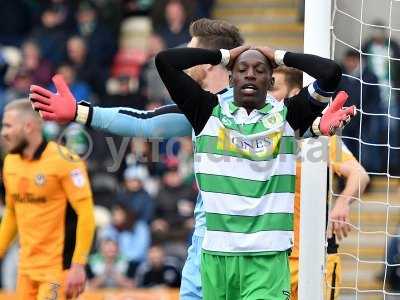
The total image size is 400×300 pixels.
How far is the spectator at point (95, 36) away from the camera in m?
12.4

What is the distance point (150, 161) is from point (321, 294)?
19.0ft

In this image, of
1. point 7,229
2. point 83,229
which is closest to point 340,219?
point 83,229

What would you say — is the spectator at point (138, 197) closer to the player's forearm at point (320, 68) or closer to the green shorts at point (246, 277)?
the green shorts at point (246, 277)

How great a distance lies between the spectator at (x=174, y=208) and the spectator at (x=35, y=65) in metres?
2.15

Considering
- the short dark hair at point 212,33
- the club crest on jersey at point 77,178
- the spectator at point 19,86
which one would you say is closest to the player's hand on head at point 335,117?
the short dark hair at point 212,33

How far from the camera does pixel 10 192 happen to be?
23.8 ft

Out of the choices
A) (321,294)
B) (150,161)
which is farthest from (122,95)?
(321,294)

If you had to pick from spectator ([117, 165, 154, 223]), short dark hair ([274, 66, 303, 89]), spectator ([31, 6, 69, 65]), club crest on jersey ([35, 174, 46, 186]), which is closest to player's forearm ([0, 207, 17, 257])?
club crest on jersey ([35, 174, 46, 186])

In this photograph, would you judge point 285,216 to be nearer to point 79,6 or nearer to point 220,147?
point 220,147

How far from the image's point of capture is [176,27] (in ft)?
39.2

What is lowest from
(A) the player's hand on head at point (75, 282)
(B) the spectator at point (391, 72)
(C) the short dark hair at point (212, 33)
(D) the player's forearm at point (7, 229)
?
(A) the player's hand on head at point (75, 282)

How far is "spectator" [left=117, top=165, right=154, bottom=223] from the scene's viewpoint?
425 inches

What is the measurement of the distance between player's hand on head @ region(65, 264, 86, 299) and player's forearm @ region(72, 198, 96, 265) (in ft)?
0.17

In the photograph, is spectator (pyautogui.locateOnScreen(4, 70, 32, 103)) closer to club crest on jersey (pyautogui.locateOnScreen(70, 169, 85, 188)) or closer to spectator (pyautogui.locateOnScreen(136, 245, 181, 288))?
spectator (pyautogui.locateOnScreen(136, 245, 181, 288))
